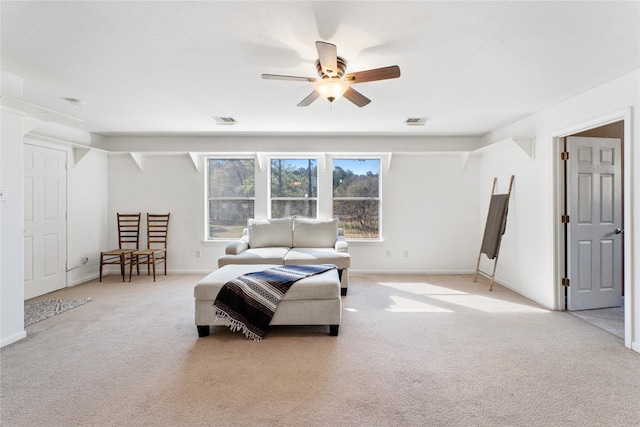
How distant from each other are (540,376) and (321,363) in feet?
5.04

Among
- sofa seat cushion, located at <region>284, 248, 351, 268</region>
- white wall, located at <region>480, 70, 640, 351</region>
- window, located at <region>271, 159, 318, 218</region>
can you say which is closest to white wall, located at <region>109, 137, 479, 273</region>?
white wall, located at <region>480, 70, 640, 351</region>

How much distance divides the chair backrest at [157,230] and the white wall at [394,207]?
4.4 inches

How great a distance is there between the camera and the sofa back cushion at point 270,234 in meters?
4.72

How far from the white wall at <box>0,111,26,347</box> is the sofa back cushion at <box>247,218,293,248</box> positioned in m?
2.61

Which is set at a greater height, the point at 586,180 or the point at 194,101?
the point at 194,101

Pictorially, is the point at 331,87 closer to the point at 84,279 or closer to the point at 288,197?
the point at 288,197

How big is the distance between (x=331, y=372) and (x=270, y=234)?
288 cm

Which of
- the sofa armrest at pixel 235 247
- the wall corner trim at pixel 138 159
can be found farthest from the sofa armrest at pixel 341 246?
the wall corner trim at pixel 138 159

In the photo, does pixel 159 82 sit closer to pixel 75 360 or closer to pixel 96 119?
pixel 96 119

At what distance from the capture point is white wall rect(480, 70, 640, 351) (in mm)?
2533

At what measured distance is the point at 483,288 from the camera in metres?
4.32

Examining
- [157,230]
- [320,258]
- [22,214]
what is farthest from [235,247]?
[22,214]

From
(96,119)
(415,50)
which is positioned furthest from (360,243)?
(96,119)

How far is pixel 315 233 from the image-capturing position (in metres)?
4.78
